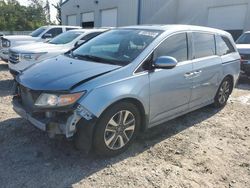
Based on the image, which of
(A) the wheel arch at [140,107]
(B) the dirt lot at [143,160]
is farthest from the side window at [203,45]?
(A) the wheel arch at [140,107]

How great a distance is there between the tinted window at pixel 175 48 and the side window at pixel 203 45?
12.1 inches

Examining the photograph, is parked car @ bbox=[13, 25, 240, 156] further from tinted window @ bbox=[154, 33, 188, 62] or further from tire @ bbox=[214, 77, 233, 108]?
tire @ bbox=[214, 77, 233, 108]

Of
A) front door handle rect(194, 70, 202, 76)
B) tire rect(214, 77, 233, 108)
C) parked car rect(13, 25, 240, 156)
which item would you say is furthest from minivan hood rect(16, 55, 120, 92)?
tire rect(214, 77, 233, 108)

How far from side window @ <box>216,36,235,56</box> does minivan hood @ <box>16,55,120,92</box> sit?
2694mm

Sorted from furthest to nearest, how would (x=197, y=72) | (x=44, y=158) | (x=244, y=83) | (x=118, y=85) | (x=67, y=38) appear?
(x=244, y=83) < (x=67, y=38) < (x=197, y=72) < (x=44, y=158) < (x=118, y=85)

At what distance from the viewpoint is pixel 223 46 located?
5.66 metres

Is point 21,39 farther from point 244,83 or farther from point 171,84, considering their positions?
point 171,84

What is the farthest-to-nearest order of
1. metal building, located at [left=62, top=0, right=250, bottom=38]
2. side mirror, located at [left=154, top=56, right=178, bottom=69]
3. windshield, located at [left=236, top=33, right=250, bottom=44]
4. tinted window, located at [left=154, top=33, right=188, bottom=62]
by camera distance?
metal building, located at [left=62, top=0, right=250, bottom=38], windshield, located at [left=236, top=33, right=250, bottom=44], tinted window, located at [left=154, top=33, right=188, bottom=62], side mirror, located at [left=154, top=56, right=178, bottom=69]

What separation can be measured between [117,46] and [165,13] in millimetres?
17171

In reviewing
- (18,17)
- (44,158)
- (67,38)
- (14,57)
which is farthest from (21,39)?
(18,17)

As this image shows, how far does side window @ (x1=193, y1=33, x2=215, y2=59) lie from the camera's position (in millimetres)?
4773

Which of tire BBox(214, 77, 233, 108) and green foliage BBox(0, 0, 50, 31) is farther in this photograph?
green foliage BBox(0, 0, 50, 31)

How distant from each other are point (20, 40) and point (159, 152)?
342 inches

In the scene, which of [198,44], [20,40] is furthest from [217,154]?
[20,40]
